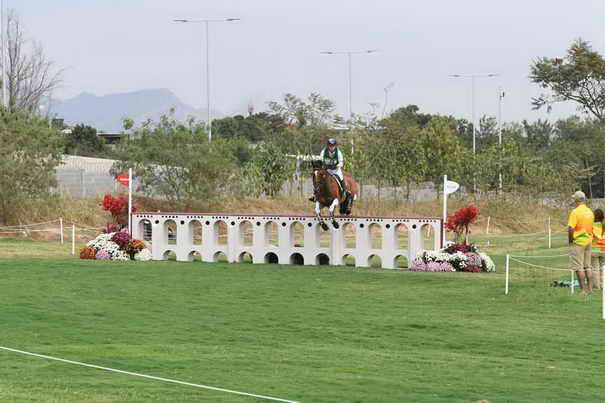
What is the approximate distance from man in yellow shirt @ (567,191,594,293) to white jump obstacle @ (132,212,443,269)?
877cm

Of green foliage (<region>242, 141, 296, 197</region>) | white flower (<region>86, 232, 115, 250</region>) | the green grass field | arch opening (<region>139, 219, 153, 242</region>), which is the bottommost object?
the green grass field

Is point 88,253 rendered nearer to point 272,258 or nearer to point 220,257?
point 220,257

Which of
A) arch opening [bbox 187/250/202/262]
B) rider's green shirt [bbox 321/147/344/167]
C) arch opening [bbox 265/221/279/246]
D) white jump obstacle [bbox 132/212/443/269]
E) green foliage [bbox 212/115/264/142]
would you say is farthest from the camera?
green foliage [bbox 212/115/264/142]

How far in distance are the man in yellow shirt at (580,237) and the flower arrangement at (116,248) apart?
16.3 meters

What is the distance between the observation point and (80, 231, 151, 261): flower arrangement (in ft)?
115

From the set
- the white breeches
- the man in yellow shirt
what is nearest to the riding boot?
the white breeches

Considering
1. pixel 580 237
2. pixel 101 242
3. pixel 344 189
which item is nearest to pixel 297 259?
pixel 344 189

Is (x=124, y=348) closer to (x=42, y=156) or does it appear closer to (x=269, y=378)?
(x=269, y=378)

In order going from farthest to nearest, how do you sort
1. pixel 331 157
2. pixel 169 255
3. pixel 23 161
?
1. pixel 23 161
2. pixel 169 255
3. pixel 331 157

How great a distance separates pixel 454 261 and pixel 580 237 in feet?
27.2

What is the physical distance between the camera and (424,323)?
19.7 m

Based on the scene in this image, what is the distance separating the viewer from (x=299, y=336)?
1800 cm

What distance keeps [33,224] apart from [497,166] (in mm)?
35768

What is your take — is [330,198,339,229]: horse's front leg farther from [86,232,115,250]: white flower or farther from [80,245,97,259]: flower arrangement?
[80,245,97,259]: flower arrangement
